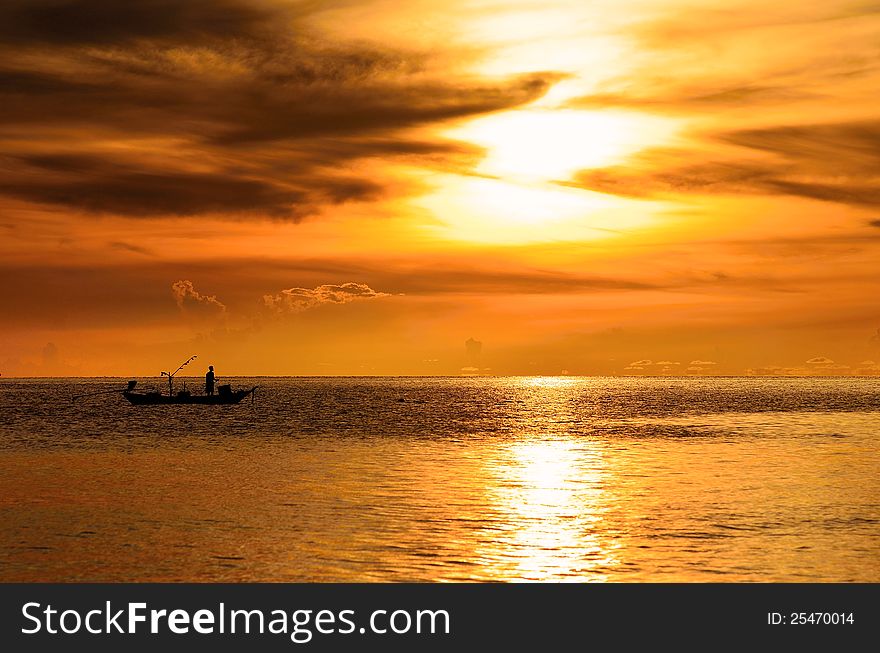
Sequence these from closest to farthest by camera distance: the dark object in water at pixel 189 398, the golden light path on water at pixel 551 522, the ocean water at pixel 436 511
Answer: the golden light path on water at pixel 551 522 → the ocean water at pixel 436 511 → the dark object in water at pixel 189 398

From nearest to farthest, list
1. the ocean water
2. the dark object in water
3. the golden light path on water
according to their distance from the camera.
→ the golden light path on water → the ocean water → the dark object in water

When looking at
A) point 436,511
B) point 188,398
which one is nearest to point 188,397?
point 188,398

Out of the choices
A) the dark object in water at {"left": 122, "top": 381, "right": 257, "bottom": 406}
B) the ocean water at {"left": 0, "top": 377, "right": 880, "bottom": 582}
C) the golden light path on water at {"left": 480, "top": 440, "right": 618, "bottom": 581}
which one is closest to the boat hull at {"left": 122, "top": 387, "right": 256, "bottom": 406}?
the dark object in water at {"left": 122, "top": 381, "right": 257, "bottom": 406}

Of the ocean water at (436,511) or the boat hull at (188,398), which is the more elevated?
the boat hull at (188,398)

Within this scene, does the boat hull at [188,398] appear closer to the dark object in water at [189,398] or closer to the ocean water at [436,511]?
the dark object in water at [189,398]

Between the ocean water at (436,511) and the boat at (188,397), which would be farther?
the boat at (188,397)

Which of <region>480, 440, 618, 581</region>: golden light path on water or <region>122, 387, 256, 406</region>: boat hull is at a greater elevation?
<region>122, 387, 256, 406</region>: boat hull

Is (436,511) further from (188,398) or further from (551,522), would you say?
(188,398)

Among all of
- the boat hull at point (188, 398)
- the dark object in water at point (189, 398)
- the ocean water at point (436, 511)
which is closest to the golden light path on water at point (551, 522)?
the ocean water at point (436, 511)

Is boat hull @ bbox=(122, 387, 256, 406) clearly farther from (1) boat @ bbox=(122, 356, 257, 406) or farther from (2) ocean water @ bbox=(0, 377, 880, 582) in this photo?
(2) ocean water @ bbox=(0, 377, 880, 582)
